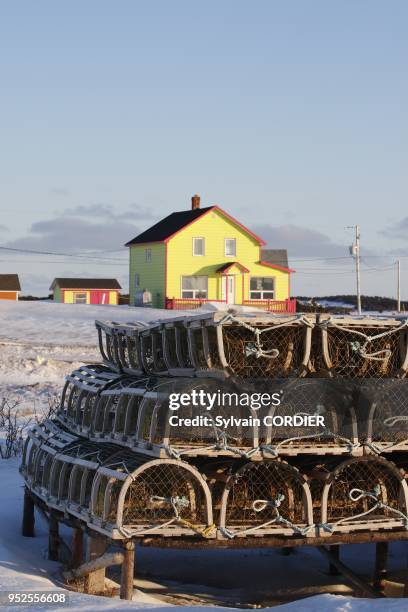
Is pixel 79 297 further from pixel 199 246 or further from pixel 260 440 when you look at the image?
pixel 260 440

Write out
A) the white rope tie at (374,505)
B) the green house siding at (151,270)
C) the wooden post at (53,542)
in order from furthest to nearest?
1. the green house siding at (151,270)
2. the wooden post at (53,542)
3. the white rope tie at (374,505)

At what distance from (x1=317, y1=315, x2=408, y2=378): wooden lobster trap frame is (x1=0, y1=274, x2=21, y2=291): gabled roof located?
2115 inches

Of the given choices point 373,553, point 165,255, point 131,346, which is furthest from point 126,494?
point 165,255

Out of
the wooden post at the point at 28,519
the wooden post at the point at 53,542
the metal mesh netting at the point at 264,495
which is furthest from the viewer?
the wooden post at the point at 28,519

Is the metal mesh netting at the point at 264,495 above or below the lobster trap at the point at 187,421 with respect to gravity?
below

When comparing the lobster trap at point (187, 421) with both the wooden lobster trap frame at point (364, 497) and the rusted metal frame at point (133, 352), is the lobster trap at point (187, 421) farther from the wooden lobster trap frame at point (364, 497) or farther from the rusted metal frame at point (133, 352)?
the rusted metal frame at point (133, 352)

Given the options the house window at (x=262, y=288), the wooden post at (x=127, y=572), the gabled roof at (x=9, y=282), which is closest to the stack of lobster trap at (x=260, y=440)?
the wooden post at (x=127, y=572)

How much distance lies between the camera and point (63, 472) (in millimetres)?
9477

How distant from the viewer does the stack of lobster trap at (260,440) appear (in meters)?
8.21

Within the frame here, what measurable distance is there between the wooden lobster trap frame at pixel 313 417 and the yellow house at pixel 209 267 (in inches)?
1533

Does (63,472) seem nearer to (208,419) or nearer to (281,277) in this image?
(208,419)

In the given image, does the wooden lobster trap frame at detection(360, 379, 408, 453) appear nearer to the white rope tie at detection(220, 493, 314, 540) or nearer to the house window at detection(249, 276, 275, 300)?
the white rope tie at detection(220, 493, 314, 540)

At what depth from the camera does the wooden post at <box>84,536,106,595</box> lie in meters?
8.73

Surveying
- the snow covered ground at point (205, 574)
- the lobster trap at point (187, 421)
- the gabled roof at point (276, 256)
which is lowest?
the snow covered ground at point (205, 574)
